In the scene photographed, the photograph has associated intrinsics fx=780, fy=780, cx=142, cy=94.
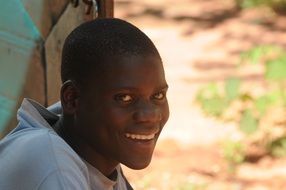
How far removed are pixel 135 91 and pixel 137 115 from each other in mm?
59

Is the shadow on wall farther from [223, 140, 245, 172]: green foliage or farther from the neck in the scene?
[223, 140, 245, 172]: green foliage

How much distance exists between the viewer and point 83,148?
6.48 feet

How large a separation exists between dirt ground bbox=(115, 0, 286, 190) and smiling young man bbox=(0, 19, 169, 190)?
11.7 feet

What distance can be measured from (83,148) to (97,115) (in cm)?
12

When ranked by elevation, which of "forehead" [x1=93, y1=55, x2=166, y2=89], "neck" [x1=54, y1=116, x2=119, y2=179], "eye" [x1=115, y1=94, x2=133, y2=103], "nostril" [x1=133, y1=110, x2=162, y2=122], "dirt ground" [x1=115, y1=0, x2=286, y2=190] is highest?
"forehead" [x1=93, y1=55, x2=166, y2=89]

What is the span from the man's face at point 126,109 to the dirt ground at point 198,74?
3.59 m

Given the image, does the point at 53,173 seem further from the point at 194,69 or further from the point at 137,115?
the point at 194,69

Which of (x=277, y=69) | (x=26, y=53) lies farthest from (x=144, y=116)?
(x=277, y=69)

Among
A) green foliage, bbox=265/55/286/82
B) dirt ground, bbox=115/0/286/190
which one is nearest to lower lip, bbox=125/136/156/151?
dirt ground, bbox=115/0/286/190

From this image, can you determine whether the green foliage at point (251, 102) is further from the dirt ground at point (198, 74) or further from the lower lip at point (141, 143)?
the lower lip at point (141, 143)

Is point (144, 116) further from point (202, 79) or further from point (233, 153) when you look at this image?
point (202, 79)

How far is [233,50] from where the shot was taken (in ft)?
26.0

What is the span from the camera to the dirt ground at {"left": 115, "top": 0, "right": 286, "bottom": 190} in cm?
564

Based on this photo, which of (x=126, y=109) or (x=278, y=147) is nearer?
(x=126, y=109)
